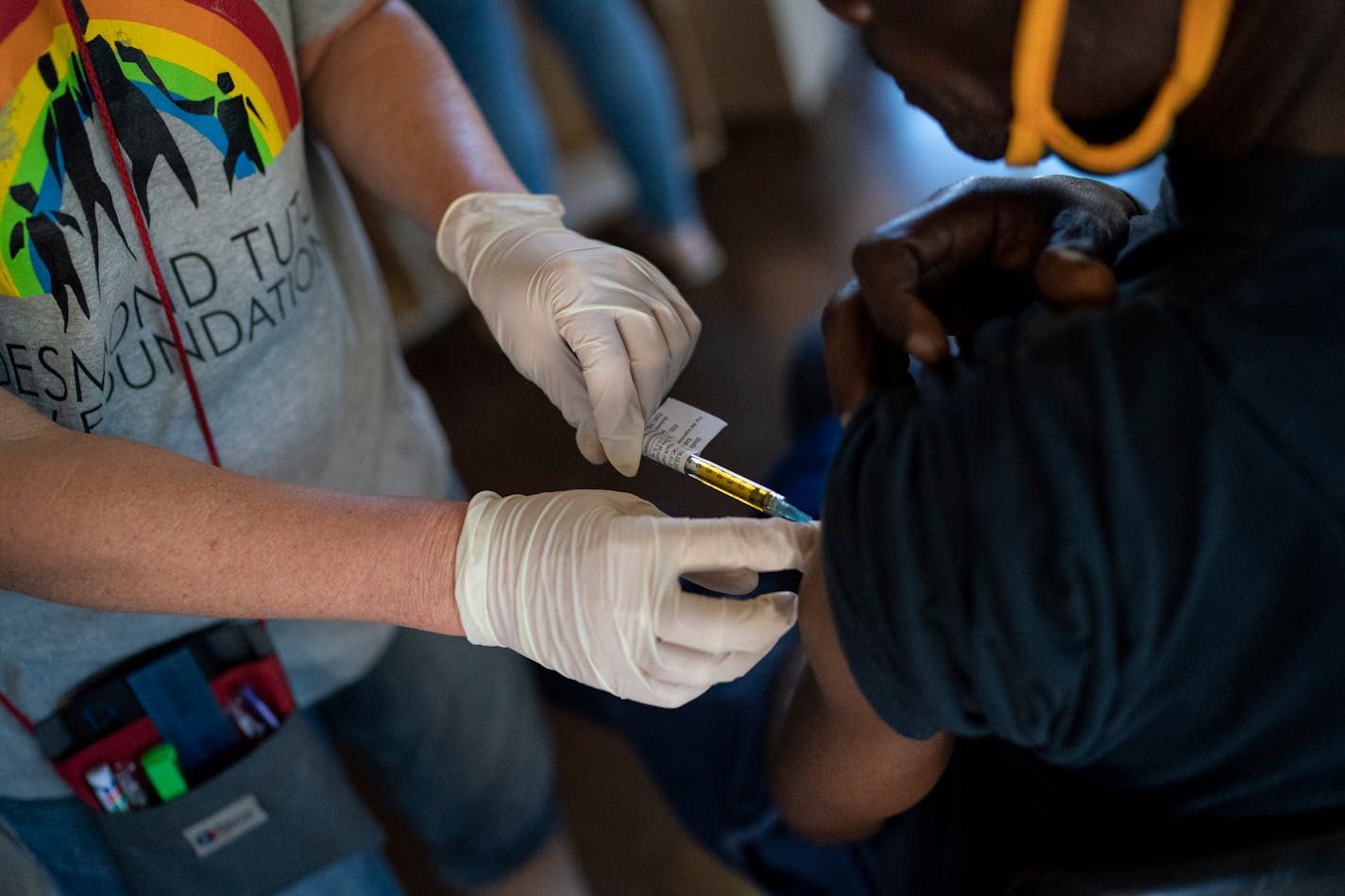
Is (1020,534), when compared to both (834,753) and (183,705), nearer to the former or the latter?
(834,753)

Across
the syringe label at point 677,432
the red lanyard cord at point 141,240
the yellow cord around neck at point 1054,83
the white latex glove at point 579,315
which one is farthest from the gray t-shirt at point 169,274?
the yellow cord around neck at point 1054,83

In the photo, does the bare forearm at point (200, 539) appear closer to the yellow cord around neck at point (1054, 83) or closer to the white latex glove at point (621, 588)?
the white latex glove at point (621, 588)

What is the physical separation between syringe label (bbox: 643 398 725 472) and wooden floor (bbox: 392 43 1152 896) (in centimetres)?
1

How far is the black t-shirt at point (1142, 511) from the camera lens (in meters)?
0.59

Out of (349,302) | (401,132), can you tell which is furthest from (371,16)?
(349,302)

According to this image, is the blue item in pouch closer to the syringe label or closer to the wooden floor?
the wooden floor

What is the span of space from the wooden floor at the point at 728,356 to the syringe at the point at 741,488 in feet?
0.04

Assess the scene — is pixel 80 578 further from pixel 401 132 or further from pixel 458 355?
pixel 458 355

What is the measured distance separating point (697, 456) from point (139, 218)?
50 cm

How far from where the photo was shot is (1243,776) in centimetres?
69

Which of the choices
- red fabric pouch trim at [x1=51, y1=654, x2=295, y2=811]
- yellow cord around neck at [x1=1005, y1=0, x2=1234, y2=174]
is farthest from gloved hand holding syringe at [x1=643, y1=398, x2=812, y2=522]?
red fabric pouch trim at [x1=51, y1=654, x2=295, y2=811]

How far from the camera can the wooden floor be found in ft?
3.28

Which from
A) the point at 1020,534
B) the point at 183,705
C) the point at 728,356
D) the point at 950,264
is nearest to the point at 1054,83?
the point at 950,264

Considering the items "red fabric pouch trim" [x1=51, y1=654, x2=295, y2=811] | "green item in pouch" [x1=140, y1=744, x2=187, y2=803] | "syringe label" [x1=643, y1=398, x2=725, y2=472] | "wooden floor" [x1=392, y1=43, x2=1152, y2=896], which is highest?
"syringe label" [x1=643, y1=398, x2=725, y2=472]
